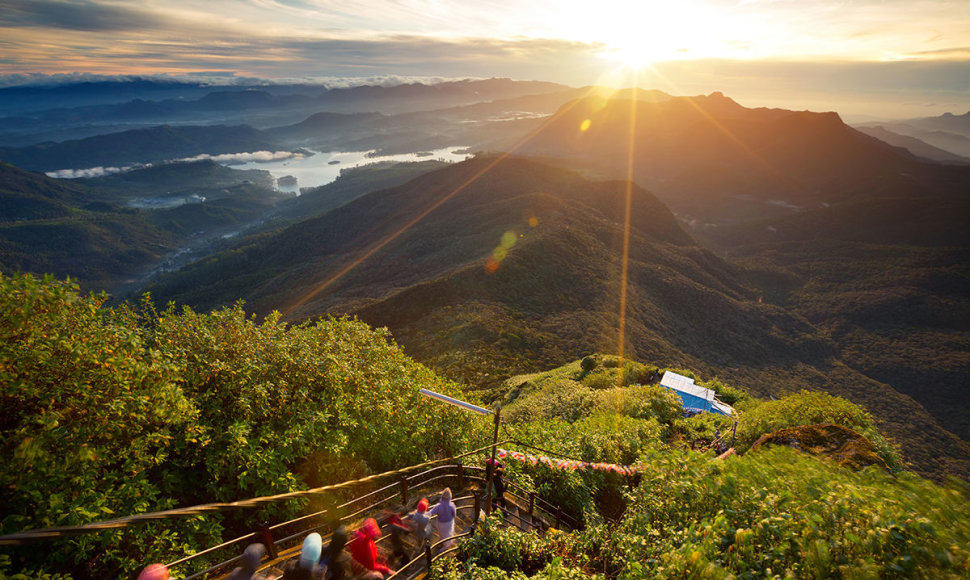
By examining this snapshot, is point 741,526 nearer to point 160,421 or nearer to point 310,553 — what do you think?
point 310,553

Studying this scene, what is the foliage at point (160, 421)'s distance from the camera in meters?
6.45

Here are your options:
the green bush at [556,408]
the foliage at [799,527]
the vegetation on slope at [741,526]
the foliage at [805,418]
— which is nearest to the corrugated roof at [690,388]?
the green bush at [556,408]

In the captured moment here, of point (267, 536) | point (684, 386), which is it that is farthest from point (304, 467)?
point (684, 386)

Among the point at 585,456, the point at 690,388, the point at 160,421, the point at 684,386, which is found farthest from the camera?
the point at 684,386

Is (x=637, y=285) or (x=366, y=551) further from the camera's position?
(x=637, y=285)

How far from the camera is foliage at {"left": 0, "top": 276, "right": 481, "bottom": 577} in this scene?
6.45 metres

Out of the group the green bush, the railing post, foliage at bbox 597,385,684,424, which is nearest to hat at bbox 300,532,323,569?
the railing post

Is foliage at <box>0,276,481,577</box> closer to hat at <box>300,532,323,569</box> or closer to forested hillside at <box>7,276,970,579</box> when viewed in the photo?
forested hillside at <box>7,276,970,579</box>

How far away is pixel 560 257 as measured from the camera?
6938cm

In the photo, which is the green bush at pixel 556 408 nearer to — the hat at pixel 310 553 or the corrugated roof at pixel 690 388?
the corrugated roof at pixel 690 388

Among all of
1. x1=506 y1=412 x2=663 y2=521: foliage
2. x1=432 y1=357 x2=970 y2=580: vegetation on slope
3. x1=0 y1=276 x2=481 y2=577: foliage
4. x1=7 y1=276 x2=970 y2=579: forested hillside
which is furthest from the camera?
x1=506 y1=412 x2=663 y2=521: foliage

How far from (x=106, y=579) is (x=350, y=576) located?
13.8ft

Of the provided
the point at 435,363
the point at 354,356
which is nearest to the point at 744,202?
the point at 435,363

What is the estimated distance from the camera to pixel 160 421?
25.4ft
